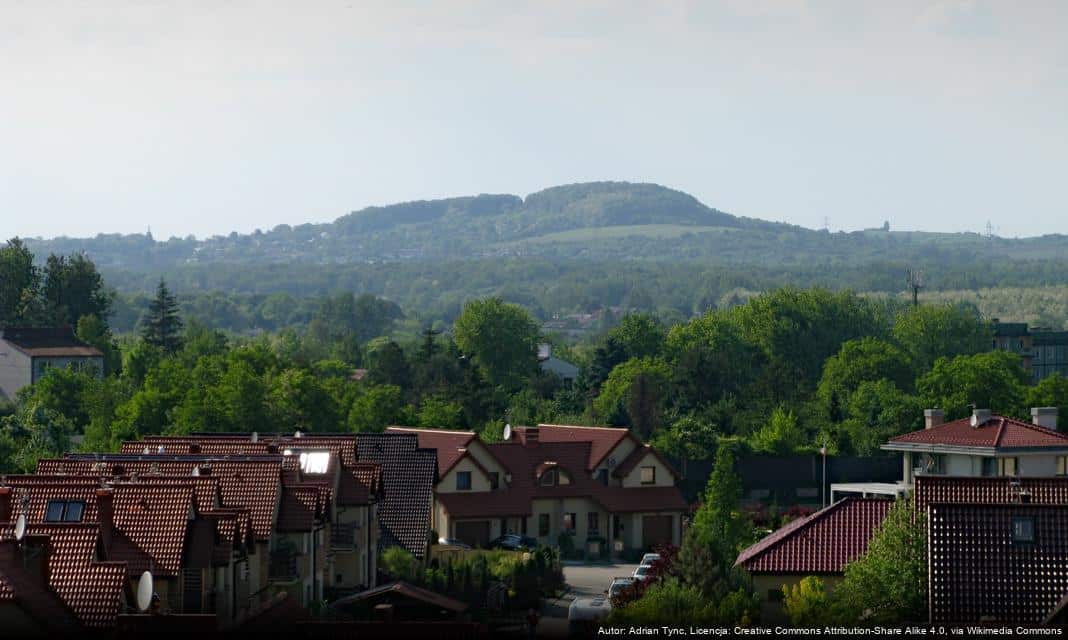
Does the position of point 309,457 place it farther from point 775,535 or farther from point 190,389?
point 190,389

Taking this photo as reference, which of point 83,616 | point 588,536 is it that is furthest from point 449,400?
point 83,616

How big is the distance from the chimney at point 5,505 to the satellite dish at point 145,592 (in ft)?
14.4

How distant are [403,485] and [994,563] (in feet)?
91.2

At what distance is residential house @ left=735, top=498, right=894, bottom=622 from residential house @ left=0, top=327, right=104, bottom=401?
75.7m

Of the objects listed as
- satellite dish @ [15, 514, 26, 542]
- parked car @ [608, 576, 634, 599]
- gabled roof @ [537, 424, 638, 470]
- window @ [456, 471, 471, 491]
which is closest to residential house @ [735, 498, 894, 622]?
parked car @ [608, 576, 634, 599]

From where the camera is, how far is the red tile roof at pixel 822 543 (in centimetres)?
4366

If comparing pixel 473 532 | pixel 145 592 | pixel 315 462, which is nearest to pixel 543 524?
pixel 473 532

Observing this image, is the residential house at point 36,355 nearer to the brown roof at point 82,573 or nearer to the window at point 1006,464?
the window at point 1006,464

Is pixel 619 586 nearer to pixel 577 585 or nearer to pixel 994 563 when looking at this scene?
pixel 577 585

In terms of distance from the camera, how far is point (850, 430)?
102062 millimetres

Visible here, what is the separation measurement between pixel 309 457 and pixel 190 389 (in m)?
34.7

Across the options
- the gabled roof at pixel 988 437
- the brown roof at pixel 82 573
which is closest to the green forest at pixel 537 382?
the gabled roof at pixel 988 437

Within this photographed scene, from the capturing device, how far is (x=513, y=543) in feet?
219

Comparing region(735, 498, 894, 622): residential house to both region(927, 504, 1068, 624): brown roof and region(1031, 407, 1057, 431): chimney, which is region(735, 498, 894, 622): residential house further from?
region(1031, 407, 1057, 431): chimney
